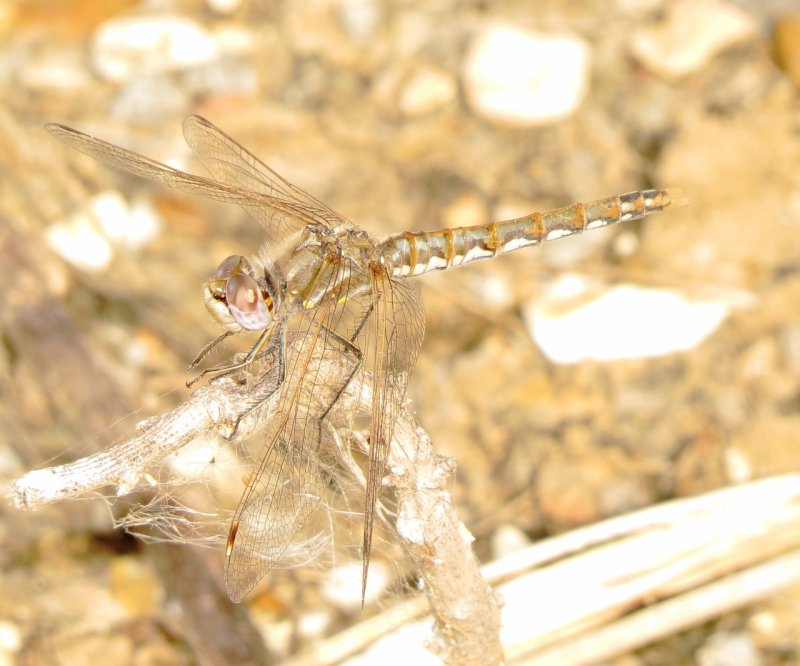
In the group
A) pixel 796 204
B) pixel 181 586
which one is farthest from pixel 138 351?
pixel 796 204

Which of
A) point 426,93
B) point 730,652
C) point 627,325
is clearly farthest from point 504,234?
point 426,93

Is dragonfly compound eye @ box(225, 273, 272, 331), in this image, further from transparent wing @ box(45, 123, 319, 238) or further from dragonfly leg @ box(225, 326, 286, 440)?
transparent wing @ box(45, 123, 319, 238)

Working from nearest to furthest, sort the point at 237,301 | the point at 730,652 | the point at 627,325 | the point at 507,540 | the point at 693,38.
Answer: the point at 237,301
the point at 730,652
the point at 507,540
the point at 627,325
the point at 693,38

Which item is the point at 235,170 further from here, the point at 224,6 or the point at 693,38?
the point at 693,38

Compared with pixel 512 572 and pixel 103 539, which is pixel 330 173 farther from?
pixel 512 572

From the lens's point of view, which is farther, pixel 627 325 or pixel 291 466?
pixel 627 325

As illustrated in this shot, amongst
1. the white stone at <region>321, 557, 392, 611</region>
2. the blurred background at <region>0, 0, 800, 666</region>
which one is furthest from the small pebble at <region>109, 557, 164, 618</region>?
the white stone at <region>321, 557, 392, 611</region>
